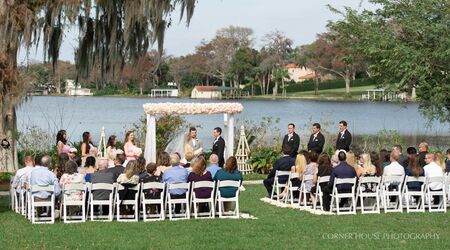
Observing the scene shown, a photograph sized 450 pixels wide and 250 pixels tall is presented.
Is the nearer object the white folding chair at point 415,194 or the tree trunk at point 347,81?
the white folding chair at point 415,194

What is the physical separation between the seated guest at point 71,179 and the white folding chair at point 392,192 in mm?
4502

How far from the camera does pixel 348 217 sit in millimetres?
12602

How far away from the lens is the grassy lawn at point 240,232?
395 inches

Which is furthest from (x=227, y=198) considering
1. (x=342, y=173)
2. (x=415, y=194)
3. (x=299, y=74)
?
(x=299, y=74)

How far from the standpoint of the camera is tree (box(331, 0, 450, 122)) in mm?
24375

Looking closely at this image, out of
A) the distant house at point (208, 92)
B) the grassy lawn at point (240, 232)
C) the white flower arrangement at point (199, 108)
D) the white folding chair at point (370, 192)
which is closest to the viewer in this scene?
the grassy lawn at point (240, 232)

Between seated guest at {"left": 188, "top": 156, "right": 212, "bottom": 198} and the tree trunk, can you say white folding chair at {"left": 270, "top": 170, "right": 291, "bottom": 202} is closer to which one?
Result: seated guest at {"left": 188, "top": 156, "right": 212, "bottom": 198}

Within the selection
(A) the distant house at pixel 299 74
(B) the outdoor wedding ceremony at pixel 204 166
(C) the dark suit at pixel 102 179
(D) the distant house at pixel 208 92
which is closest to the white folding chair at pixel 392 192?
(B) the outdoor wedding ceremony at pixel 204 166

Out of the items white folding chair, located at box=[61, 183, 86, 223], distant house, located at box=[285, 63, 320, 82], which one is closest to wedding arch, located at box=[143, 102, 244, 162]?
white folding chair, located at box=[61, 183, 86, 223]

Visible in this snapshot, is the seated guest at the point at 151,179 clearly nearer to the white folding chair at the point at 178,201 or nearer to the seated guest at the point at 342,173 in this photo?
the white folding chair at the point at 178,201

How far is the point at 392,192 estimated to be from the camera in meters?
13.3

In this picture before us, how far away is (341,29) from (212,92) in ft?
286

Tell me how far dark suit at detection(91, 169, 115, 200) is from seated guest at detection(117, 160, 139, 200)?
0.52 feet

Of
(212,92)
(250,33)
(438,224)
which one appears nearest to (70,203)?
(438,224)
